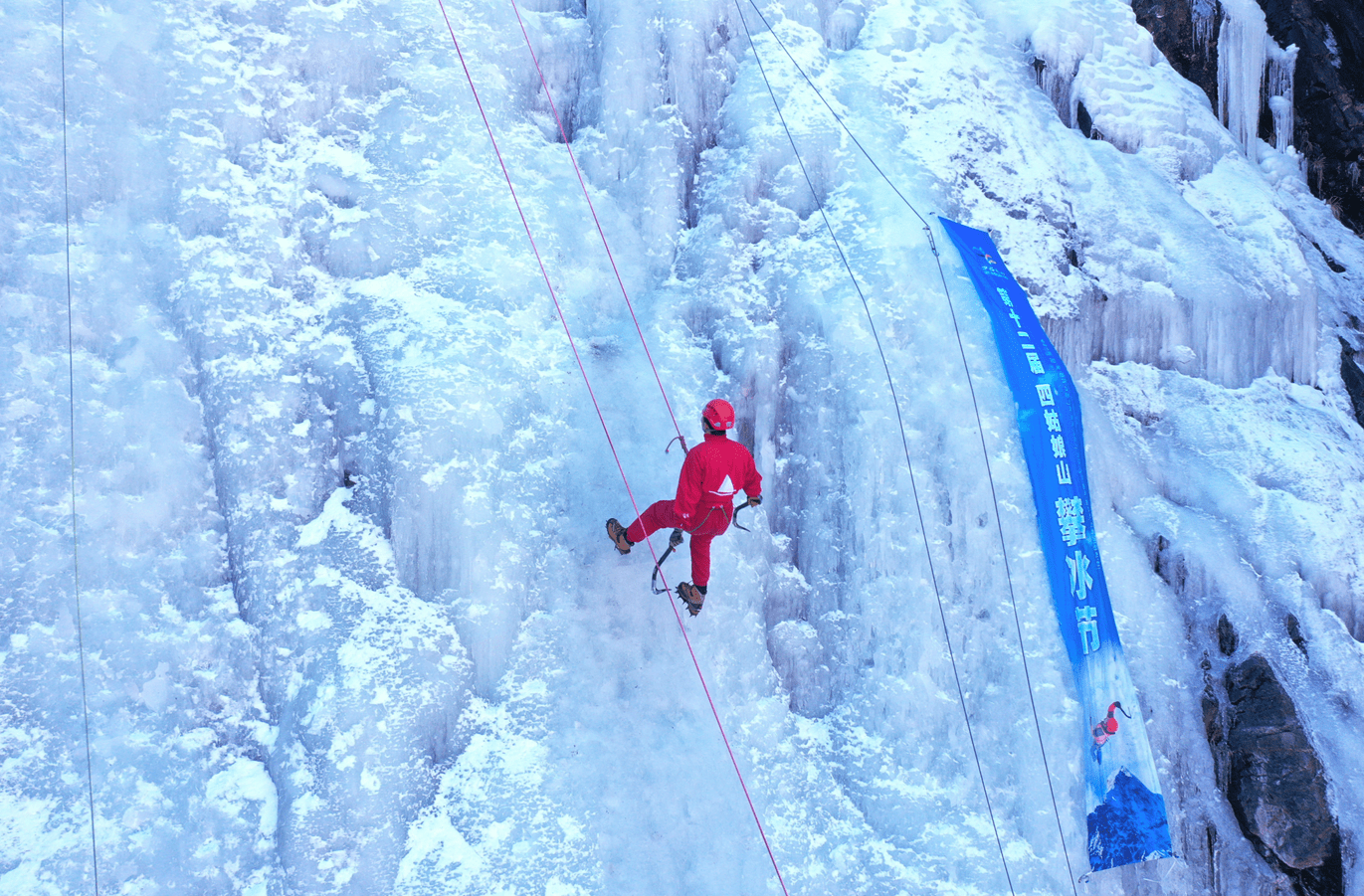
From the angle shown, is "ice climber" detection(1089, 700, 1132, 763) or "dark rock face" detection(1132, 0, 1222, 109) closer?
"ice climber" detection(1089, 700, 1132, 763)

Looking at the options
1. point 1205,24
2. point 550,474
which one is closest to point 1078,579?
point 550,474

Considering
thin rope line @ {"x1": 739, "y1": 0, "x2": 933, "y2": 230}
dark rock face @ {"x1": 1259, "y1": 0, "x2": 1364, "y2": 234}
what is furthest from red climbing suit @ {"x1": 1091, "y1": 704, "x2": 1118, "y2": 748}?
dark rock face @ {"x1": 1259, "y1": 0, "x2": 1364, "y2": 234}

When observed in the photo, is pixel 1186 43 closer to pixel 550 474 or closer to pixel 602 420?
pixel 602 420

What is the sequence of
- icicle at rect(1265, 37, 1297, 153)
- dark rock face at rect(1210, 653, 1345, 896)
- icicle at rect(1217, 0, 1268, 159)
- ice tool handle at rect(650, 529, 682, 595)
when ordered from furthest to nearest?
icicle at rect(1265, 37, 1297, 153) < icicle at rect(1217, 0, 1268, 159) < dark rock face at rect(1210, 653, 1345, 896) < ice tool handle at rect(650, 529, 682, 595)

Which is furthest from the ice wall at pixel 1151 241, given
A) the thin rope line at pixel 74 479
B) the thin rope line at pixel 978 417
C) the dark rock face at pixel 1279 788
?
the thin rope line at pixel 74 479

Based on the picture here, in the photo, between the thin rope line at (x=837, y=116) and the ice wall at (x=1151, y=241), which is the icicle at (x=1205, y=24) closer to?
the ice wall at (x=1151, y=241)

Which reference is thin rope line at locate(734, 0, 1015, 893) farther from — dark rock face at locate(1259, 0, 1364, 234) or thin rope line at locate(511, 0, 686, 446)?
dark rock face at locate(1259, 0, 1364, 234)
